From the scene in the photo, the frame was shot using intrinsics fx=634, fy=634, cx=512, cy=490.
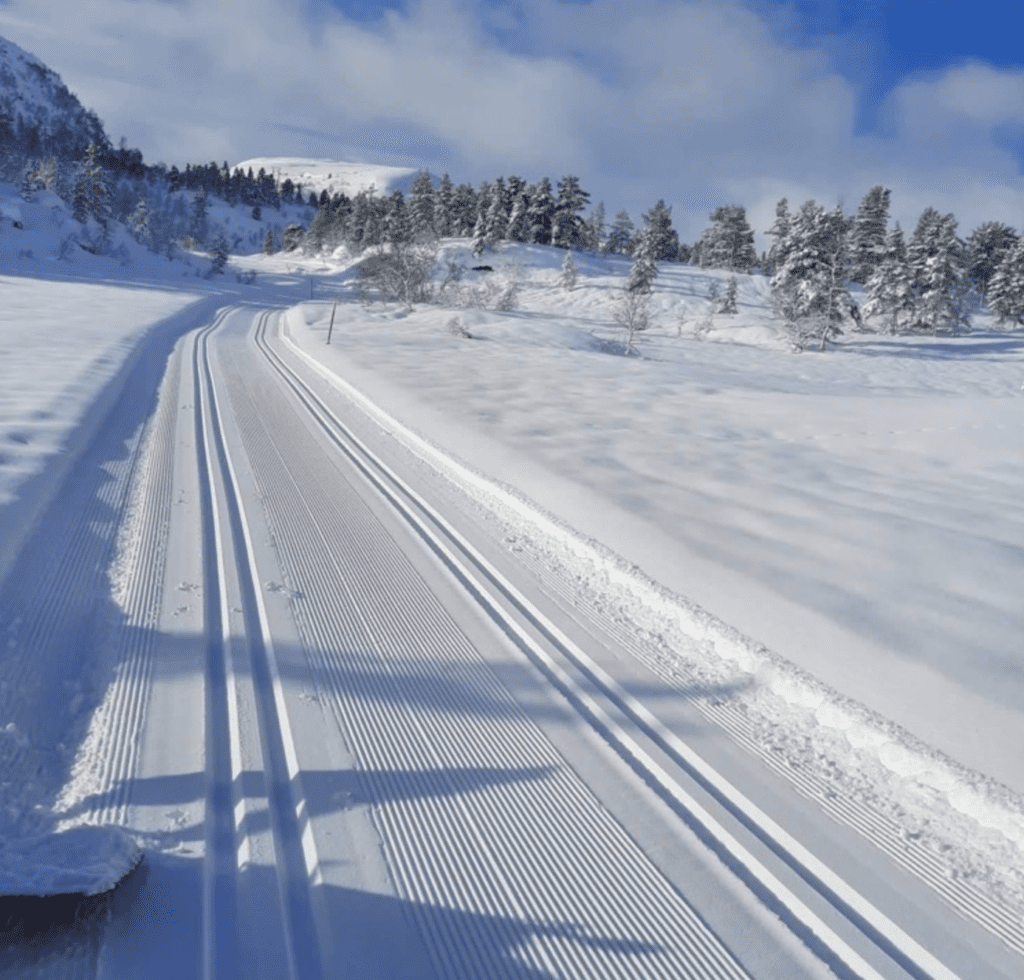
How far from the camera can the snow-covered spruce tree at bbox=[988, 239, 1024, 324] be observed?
4688 cm

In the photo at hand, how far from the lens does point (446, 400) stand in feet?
43.4

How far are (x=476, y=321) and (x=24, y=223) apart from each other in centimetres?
4492

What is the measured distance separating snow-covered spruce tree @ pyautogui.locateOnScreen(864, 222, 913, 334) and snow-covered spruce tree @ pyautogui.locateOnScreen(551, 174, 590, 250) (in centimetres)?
2987

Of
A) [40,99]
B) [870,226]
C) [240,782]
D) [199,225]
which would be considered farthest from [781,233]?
[40,99]

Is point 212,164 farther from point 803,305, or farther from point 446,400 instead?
point 446,400

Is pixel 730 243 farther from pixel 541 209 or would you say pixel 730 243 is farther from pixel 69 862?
pixel 69 862

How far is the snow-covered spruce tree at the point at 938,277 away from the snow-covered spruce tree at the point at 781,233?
8.12 meters

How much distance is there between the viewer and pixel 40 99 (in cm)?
15875

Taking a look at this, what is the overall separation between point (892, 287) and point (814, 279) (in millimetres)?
9261

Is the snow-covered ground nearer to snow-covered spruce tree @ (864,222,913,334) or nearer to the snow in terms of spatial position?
the snow

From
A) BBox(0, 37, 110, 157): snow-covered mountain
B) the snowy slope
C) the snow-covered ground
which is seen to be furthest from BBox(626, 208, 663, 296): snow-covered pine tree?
the snowy slope

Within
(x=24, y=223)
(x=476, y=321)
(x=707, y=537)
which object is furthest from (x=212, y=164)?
(x=707, y=537)

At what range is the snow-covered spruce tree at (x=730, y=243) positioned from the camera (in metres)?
67.2

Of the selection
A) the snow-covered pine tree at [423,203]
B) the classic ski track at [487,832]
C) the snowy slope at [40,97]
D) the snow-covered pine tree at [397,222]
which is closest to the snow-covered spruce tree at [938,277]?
the snow-covered pine tree at [397,222]
